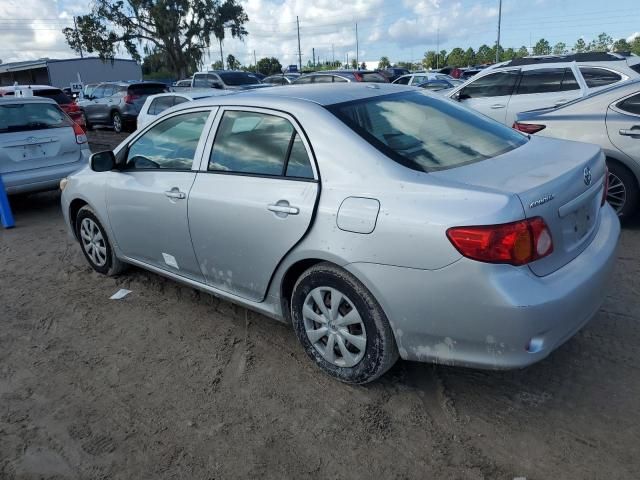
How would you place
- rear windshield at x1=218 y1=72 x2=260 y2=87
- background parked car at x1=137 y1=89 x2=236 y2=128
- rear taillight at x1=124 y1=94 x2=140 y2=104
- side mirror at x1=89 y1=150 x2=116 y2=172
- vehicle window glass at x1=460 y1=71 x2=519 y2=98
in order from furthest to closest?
rear windshield at x1=218 y1=72 x2=260 y2=87 → rear taillight at x1=124 y1=94 x2=140 y2=104 → background parked car at x1=137 y1=89 x2=236 y2=128 → vehicle window glass at x1=460 y1=71 x2=519 y2=98 → side mirror at x1=89 y1=150 x2=116 y2=172

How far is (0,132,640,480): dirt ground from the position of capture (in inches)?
97.3

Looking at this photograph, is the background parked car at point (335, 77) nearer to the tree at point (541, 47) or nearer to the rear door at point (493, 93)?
the rear door at point (493, 93)

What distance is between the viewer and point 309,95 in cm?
327

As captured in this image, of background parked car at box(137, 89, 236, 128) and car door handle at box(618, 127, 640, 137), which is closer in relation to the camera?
car door handle at box(618, 127, 640, 137)

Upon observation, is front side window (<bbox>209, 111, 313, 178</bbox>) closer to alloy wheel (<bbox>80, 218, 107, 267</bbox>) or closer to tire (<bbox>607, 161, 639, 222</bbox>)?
alloy wheel (<bbox>80, 218, 107, 267</bbox>)

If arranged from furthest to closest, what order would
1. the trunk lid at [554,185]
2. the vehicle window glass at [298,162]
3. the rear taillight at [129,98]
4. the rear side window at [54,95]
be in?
the rear taillight at [129,98] < the rear side window at [54,95] < the vehicle window glass at [298,162] < the trunk lid at [554,185]

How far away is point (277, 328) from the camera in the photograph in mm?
3793

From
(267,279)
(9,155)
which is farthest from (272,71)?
(267,279)

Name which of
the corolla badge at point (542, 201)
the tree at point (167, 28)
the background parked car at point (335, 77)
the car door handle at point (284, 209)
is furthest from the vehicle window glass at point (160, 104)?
the tree at point (167, 28)

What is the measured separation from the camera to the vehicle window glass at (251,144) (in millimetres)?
3158

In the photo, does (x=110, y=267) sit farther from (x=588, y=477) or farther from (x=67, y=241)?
(x=588, y=477)

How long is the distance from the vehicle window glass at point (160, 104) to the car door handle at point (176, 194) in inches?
313

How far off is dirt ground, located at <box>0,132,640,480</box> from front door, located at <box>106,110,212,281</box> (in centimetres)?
54

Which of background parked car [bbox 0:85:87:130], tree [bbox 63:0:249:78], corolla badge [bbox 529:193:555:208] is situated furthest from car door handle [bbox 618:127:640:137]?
tree [bbox 63:0:249:78]
